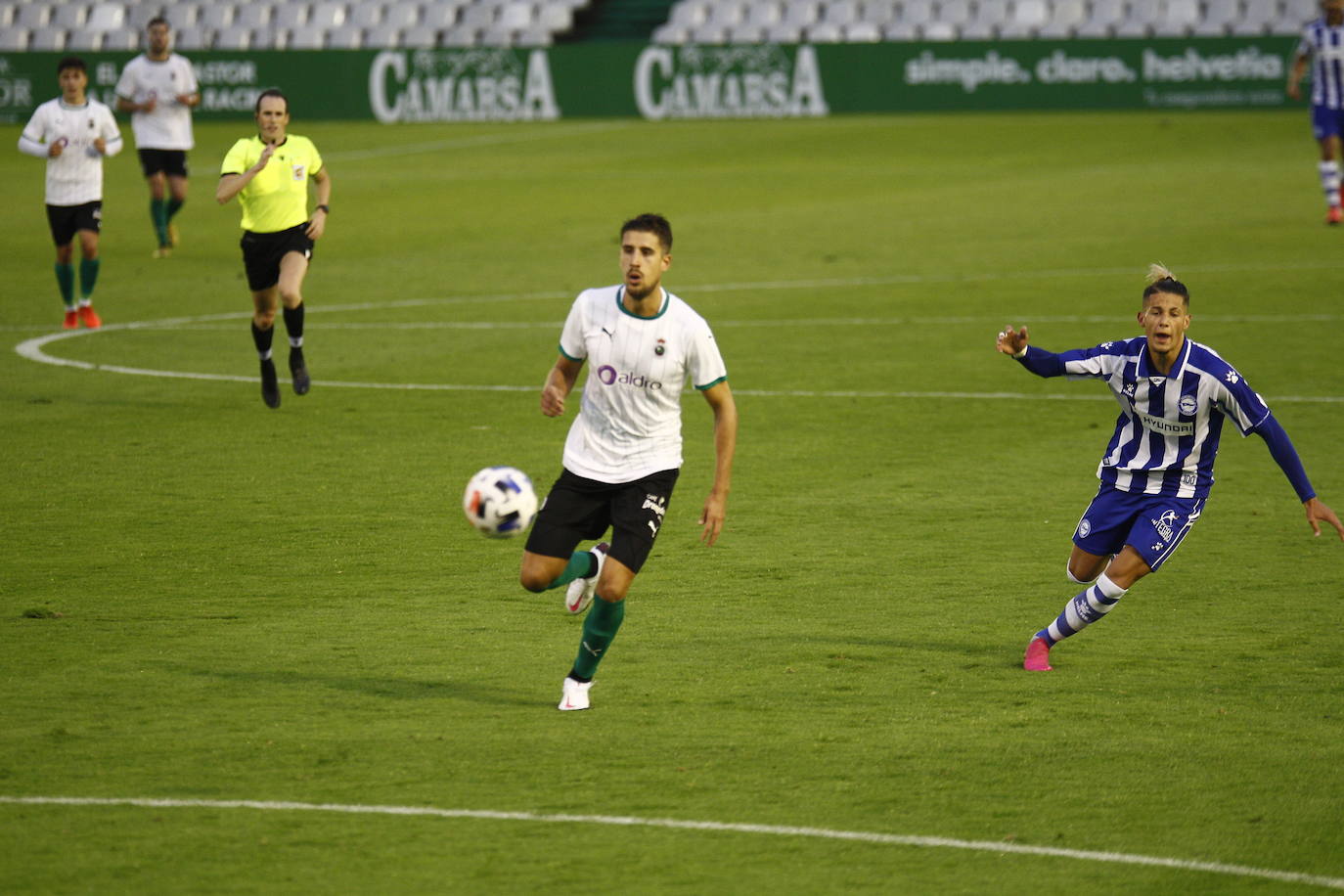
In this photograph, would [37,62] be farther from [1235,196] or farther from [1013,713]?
[1013,713]

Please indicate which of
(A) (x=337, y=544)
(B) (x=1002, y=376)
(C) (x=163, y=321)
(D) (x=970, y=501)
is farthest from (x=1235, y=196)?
(A) (x=337, y=544)

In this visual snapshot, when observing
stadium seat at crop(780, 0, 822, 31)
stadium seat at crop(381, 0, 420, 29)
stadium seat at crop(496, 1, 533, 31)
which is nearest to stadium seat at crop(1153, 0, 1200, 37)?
stadium seat at crop(780, 0, 822, 31)

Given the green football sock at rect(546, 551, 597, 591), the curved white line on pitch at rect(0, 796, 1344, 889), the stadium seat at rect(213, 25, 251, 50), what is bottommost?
the stadium seat at rect(213, 25, 251, 50)

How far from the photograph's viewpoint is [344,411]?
13.7 meters

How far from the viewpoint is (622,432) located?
7203 mm

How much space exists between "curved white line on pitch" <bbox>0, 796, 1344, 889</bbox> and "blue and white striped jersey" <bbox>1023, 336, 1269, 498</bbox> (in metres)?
2.36

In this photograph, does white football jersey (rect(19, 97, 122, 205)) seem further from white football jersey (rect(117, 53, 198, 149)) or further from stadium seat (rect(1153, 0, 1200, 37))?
stadium seat (rect(1153, 0, 1200, 37))

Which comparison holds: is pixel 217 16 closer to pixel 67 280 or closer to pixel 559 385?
pixel 67 280

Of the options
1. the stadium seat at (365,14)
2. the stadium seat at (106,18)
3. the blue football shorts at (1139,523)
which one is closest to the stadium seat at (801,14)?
the stadium seat at (365,14)

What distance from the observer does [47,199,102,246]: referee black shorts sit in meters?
17.7

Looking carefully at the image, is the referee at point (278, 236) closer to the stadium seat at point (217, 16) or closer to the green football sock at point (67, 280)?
the green football sock at point (67, 280)

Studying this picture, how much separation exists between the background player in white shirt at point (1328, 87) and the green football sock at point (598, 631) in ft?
62.6

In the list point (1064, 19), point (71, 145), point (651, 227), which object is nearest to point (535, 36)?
point (1064, 19)

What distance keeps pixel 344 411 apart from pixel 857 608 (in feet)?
20.0
